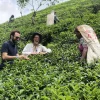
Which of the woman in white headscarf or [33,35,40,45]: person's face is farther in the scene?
[33,35,40,45]: person's face

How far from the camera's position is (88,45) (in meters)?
7.03

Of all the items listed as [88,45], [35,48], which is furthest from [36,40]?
[88,45]

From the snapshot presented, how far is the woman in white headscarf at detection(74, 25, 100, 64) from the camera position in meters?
6.80

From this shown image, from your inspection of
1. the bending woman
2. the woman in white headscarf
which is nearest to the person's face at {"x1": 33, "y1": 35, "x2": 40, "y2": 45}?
the bending woman

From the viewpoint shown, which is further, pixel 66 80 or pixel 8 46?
pixel 8 46

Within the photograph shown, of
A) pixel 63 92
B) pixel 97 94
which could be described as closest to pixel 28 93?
pixel 63 92

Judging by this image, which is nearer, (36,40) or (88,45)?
(88,45)

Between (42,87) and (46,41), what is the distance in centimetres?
1042

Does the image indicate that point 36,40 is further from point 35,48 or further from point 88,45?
point 88,45

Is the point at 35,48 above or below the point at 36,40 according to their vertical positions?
below

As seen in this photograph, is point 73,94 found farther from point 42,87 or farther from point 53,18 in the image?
point 53,18

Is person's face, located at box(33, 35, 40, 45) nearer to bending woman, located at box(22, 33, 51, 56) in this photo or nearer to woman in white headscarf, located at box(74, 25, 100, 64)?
bending woman, located at box(22, 33, 51, 56)

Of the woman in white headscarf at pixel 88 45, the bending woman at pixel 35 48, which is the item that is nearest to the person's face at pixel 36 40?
the bending woman at pixel 35 48

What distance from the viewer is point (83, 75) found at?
528cm
